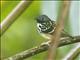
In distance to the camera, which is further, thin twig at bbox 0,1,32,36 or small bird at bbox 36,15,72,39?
small bird at bbox 36,15,72,39

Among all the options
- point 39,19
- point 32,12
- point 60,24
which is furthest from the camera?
point 32,12

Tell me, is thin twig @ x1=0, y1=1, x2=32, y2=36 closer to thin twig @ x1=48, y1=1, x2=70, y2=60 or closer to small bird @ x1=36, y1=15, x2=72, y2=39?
thin twig @ x1=48, y1=1, x2=70, y2=60

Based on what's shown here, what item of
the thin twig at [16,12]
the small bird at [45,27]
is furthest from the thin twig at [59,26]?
the small bird at [45,27]

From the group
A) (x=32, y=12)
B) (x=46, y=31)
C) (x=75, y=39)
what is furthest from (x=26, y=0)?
(x=32, y=12)

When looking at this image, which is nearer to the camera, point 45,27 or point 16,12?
point 16,12

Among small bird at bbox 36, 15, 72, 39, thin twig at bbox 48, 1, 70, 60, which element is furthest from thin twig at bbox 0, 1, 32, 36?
small bird at bbox 36, 15, 72, 39

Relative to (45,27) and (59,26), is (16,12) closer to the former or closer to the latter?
(59,26)

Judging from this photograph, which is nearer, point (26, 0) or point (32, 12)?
point (26, 0)

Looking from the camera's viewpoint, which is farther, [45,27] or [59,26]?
[45,27]

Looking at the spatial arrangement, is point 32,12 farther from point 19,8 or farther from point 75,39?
point 19,8

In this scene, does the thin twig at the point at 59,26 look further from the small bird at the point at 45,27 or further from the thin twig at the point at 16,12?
the small bird at the point at 45,27

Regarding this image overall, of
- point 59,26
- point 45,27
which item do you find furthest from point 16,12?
point 45,27
